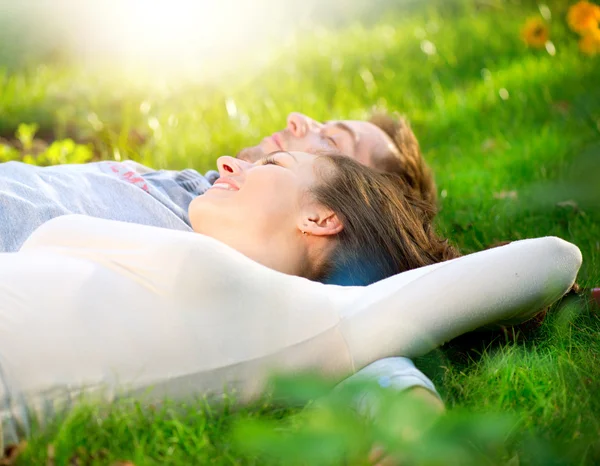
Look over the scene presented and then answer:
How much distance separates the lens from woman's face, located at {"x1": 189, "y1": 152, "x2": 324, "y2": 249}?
1.98 meters

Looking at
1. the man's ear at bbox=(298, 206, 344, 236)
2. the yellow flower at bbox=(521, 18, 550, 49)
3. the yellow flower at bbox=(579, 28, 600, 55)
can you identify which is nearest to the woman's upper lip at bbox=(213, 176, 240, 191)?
the man's ear at bbox=(298, 206, 344, 236)

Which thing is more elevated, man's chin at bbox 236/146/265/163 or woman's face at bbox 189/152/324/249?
woman's face at bbox 189/152/324/249

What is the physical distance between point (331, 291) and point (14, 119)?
3080mm

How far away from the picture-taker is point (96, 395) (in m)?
1.51

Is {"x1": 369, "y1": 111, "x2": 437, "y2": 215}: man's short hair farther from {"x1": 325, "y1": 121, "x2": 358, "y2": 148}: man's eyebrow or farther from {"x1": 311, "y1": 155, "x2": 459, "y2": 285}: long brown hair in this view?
{"x1": 311, "y1": 155, "x2": 459, "y2": 285}: long brown hair

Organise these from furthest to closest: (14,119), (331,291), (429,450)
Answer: (14,119) → (331,291) → (429,450)

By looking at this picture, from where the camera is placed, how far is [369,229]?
2074 mm

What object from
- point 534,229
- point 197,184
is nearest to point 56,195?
point 197,184

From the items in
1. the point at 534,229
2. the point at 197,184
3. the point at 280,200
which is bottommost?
the point at 534,229

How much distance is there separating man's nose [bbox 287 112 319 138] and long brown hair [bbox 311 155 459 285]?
2.65ft

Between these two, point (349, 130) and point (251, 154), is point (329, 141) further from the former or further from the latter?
point (251, 154)

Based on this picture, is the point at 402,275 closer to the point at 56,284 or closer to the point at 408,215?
the point at 408,215

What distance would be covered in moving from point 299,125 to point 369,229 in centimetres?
100

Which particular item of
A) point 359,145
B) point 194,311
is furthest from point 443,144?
point 194,311
